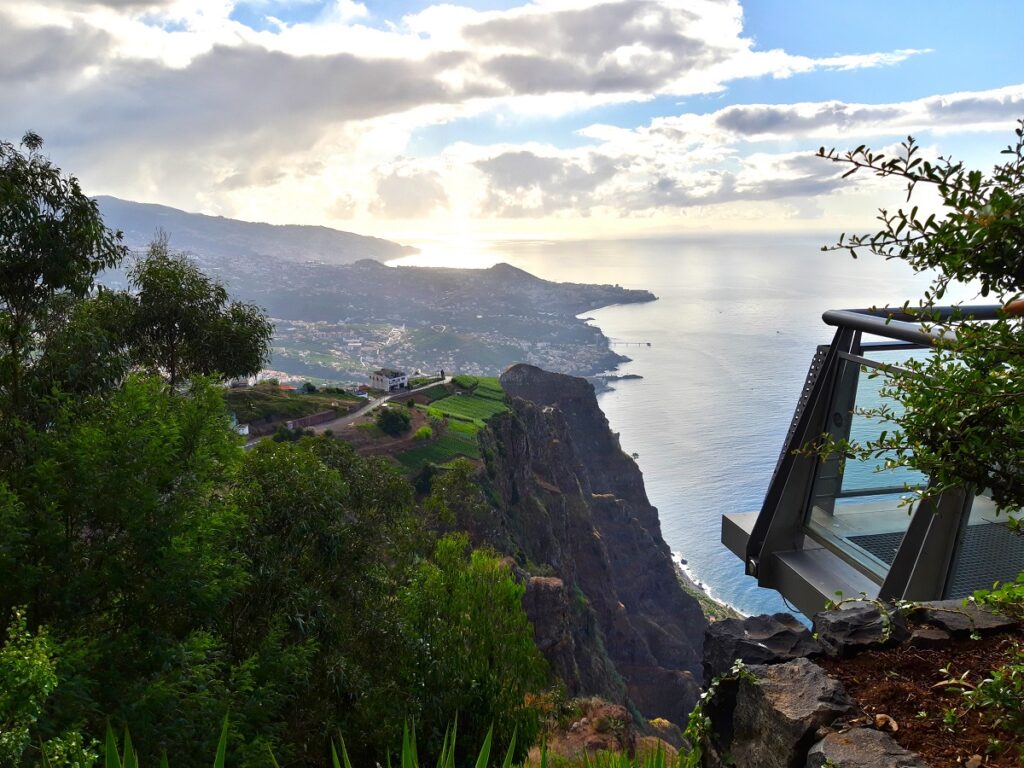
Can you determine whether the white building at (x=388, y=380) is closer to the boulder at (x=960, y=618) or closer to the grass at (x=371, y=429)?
the grass at (x=371, y=429)

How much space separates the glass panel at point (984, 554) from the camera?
379 centimetres

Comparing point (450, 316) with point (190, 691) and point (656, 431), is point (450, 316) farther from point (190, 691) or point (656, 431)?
point (190, 691)

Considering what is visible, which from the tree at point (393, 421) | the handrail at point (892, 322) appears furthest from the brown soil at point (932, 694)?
the tree at point (393, 421)

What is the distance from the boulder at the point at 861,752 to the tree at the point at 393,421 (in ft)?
138

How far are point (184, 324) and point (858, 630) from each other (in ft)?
41.7

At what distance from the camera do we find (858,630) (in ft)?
11.4

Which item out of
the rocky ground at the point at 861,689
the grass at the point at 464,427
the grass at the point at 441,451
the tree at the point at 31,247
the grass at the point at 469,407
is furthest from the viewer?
the grass at the point at 469,407

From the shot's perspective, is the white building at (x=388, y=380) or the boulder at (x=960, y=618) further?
the white building at (x=388, y=380)

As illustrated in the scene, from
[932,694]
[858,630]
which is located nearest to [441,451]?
[858,630]

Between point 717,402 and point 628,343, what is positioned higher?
point 628,343

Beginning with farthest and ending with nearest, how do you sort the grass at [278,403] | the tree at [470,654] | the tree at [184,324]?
the grass at [278,403] < the tree at [184,324] < the tree at [470,654]

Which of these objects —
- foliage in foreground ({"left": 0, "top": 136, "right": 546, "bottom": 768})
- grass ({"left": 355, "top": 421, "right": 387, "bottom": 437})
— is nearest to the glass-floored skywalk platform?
foliage in foreground ({"left": 0, "top": 136, "right": 546, "bottom": 768})

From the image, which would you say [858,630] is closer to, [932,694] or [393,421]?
[932,694]

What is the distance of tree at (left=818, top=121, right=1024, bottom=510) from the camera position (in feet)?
6.91
